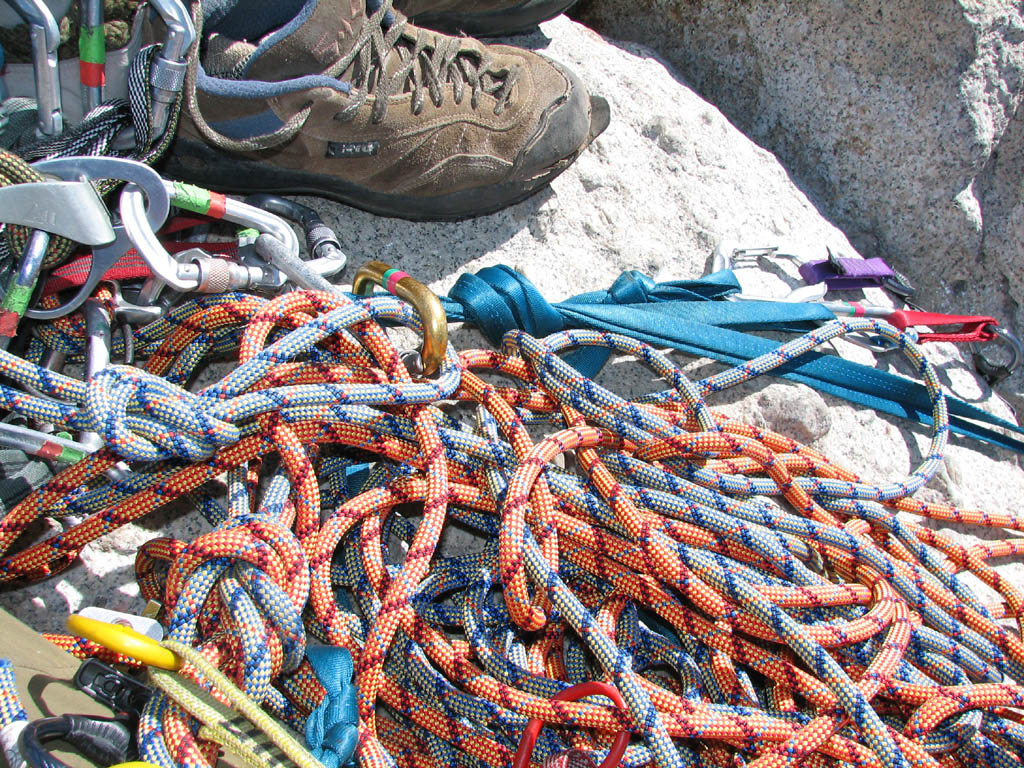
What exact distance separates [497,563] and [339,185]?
701 mm

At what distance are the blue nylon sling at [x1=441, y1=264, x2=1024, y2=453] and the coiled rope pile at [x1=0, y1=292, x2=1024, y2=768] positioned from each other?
7cm

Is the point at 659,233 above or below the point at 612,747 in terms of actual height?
above

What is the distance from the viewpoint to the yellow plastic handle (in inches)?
28.5

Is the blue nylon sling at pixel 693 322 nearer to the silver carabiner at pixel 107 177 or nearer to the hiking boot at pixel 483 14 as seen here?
the silver carabiner at pixel 107 177

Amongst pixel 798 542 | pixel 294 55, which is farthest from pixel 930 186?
pixel 294 55

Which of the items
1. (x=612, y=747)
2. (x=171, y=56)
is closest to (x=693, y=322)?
(x=612, y=747)

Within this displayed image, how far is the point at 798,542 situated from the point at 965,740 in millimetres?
325

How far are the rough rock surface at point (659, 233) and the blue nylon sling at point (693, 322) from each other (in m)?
0.05

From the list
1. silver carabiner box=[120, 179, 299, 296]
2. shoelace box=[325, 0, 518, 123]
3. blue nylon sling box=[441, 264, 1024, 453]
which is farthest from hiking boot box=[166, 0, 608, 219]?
blue nylon sling box=[441, 264, 1024, 453]

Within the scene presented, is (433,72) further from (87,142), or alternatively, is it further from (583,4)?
(583,4)

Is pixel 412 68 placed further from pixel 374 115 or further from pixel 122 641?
pixel 122 641

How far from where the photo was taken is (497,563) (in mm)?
1058

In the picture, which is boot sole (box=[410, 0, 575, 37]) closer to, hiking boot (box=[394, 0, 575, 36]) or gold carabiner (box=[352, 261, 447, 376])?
hiking boot (box=[394, 0, 575, 36])

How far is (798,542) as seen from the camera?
1205mm
